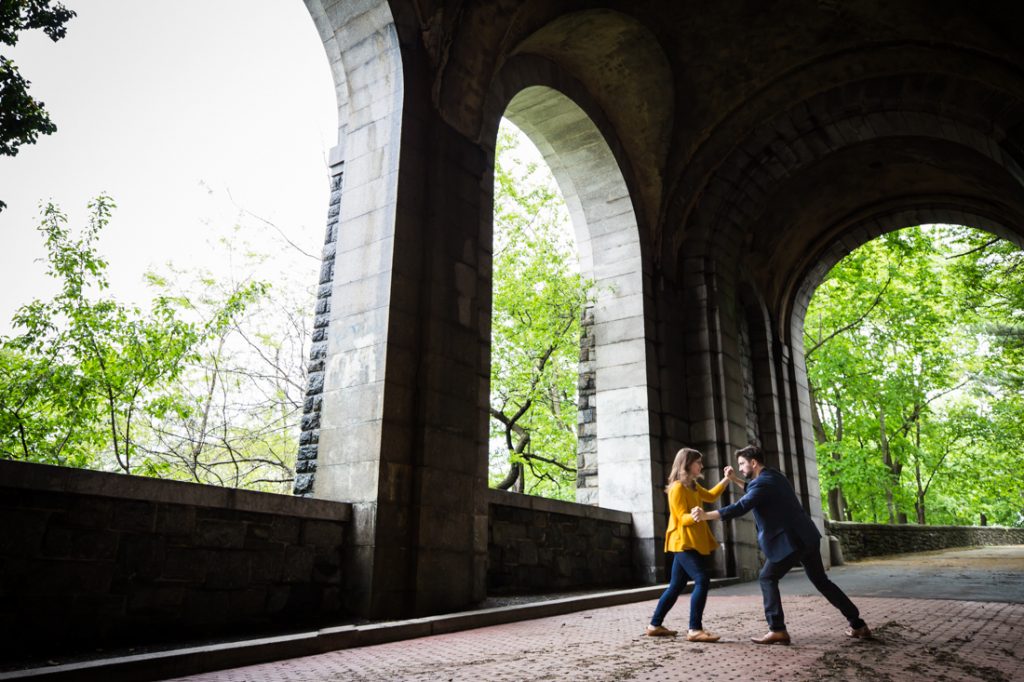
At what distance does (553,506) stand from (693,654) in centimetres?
358

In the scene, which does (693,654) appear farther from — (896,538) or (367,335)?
(896,538)

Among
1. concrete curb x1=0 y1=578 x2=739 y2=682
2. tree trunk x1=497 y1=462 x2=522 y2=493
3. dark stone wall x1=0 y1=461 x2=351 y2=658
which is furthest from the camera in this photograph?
tree trunk x1=497 y1=462 x2=522 y2=493

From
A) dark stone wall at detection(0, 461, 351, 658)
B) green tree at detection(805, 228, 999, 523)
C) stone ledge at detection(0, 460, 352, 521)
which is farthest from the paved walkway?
green tree at detection(805, 228, 999, 523)

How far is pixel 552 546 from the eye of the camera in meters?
7.24

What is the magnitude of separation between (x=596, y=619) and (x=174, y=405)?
4.56 metres

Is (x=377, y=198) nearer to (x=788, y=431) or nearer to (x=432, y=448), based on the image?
(x=432, y=448)

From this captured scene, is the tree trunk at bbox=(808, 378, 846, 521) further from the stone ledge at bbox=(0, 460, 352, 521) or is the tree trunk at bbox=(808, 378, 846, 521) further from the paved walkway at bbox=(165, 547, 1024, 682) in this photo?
the stone ledge at bbox=(0, 460, 352, 521)

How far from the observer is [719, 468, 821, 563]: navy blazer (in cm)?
409

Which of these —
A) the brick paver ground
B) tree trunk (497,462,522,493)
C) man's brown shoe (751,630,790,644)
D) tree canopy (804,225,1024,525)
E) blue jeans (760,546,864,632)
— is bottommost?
the brick paver ground

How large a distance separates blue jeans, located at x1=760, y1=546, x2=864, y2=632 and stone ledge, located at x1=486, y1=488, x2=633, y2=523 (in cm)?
273

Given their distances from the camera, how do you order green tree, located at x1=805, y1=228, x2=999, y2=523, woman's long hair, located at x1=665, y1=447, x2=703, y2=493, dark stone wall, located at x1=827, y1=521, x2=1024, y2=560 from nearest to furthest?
1. woman's long hair, located at x1=665, y1=447, x2=703, y2=493
2. dark stone wall, located at x1=827, y1=521, x2=1024, y2=560
3. green tree, located at x1=805, y1=228, x2=999, y2=523

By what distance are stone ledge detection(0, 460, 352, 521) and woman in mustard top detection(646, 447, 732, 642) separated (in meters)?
2.43

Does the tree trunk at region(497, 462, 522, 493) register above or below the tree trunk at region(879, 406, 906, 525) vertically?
below

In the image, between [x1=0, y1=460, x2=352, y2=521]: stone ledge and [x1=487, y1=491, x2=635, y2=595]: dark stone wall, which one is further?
[x1=487, y1=491, x2=635, y2=595]: dark stone wall
